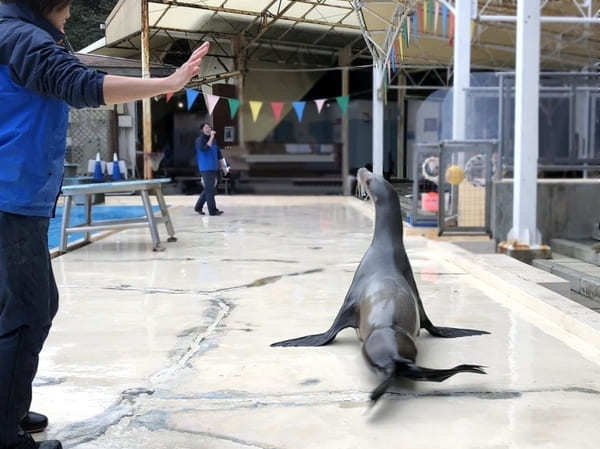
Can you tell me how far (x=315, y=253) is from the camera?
719cm

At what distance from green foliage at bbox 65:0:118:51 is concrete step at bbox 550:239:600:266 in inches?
839

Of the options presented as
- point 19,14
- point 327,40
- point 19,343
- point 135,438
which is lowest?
point 135,438

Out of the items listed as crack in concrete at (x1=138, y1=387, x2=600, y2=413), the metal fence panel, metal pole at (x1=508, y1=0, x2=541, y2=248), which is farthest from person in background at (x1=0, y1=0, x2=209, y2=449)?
the metal fence panel

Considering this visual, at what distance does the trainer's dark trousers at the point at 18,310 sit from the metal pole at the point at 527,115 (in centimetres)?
538

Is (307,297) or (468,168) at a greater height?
(468,168)

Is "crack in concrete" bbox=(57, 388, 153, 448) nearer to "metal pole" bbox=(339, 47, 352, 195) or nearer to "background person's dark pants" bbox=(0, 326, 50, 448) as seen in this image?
"background person's dark pants" bbox=(0, 326, 50, 448)

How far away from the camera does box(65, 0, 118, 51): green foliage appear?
25953mm

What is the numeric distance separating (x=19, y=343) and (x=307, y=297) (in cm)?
290

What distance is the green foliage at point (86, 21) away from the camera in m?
26.0

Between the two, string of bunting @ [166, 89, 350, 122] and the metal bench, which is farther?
string of bunting @ [166, 89, 350, 122]

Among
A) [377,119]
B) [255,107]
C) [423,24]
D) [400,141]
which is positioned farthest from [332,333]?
[400,141]

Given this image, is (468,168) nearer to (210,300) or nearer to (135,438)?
(210,300)

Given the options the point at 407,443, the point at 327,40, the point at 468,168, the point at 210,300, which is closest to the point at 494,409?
the point at 407,443

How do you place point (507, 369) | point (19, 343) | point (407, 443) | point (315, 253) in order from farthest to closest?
point (315, 253), point (507, 369), point (407, 443), point (19, 343)
